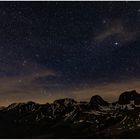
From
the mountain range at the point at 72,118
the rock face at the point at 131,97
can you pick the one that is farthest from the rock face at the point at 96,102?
the rock face at the point at 131,97

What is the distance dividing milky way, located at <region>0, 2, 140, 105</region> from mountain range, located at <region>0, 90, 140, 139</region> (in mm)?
71

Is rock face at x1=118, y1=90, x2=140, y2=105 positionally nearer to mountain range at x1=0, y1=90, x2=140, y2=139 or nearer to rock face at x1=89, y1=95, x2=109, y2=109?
mountain range at x1=0, y1=90, x2=140, y2=139

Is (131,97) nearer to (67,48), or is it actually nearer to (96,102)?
(96,102)

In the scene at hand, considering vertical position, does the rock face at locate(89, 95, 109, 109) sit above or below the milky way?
below

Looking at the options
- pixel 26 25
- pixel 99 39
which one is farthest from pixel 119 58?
pixel 26 25

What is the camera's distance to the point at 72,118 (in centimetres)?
406

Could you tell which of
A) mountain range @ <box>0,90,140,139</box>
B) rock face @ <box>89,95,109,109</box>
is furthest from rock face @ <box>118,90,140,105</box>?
rock face @ <box>89,95,109,109</box>

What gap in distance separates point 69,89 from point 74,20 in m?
0.56

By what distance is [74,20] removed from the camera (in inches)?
162

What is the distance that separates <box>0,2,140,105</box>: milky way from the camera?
4.07 meters

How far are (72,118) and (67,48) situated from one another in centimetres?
56

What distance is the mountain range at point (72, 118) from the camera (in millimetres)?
4035

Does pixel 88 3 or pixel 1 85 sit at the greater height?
pixel 88 3

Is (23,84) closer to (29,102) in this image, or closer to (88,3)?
(29,102)
